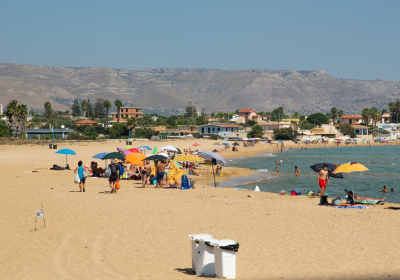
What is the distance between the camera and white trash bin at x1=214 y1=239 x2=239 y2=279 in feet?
22.8

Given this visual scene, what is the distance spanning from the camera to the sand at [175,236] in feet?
25.3

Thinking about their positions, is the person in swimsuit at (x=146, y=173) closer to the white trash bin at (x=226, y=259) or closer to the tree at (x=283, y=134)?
the white trash bin at (x=226, y=259)

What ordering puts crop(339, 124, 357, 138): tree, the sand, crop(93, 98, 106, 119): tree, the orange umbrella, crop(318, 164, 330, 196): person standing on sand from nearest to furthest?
the sand
crop(318, 164, 330, 196): person standing on sand
the orange umbrella
crop(339, 124, 357, 138): tree
crop(93, 98, 106, 119): tree

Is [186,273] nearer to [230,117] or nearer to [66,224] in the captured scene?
[66,224]

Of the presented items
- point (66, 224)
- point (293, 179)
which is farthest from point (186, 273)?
point (293, 179)

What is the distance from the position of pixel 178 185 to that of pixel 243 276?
1343cm

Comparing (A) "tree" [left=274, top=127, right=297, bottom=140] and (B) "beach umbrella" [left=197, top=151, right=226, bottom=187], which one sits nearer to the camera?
(B) "beach umbrella" [left=197, top=151, right=226, bottom=187]

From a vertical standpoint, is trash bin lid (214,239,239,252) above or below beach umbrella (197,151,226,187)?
below

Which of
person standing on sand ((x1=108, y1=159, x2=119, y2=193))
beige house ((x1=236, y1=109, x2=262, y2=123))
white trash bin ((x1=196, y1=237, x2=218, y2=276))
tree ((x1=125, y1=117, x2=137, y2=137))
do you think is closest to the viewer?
white trash bin ((x1=196, y1=237, x2=218, y2=276))

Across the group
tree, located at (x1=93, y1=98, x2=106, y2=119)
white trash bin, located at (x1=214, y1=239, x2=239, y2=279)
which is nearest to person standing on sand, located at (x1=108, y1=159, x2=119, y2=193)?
white trash bin, located at (x1=214, y1=239, x2=239, y2=279)

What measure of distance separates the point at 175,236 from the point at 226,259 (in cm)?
326

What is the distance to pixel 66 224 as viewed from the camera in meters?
11.1

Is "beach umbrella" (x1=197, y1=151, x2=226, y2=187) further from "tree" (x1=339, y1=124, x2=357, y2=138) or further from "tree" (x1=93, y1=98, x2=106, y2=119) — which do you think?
"tree" (x1=93, y1=98, x2=106, y2=119)

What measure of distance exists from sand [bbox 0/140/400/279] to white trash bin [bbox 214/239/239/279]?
306 millimetres
